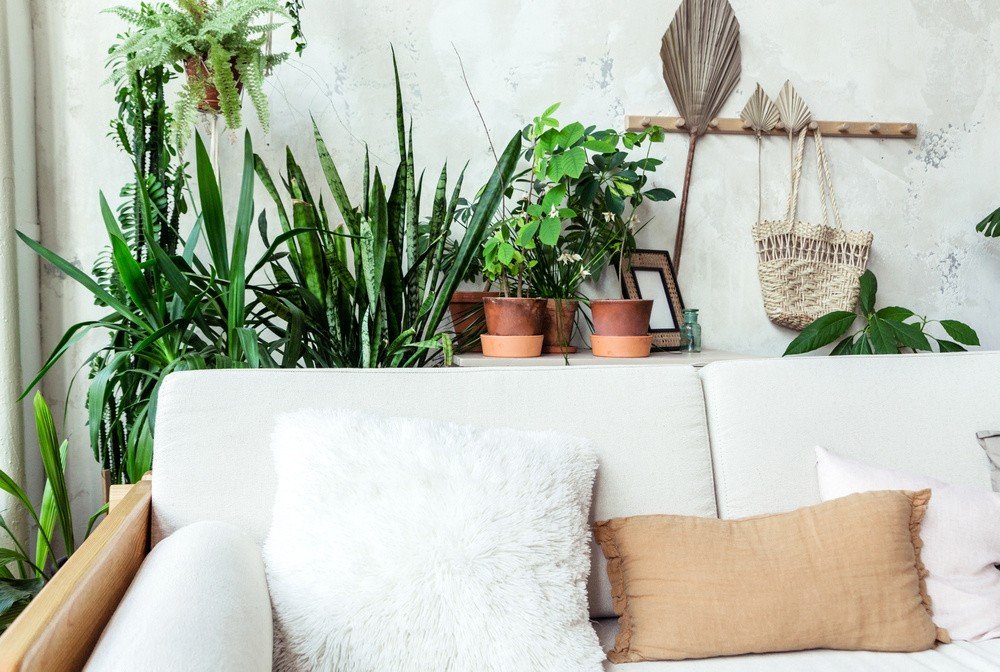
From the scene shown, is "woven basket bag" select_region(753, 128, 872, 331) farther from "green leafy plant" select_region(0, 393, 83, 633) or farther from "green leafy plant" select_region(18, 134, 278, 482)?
"green leafy plant" select_region(0, 393, 83, 633)

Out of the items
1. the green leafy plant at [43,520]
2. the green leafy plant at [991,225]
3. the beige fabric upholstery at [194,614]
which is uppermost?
the green leafy plant at [991,225]

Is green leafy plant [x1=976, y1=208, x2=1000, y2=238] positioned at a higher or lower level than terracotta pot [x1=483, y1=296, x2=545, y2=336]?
higher

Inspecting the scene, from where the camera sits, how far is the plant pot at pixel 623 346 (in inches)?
73.0

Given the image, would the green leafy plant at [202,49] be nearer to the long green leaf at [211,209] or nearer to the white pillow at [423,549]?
the long green leaf at [211,209]

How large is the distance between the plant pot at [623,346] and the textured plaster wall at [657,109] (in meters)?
0.46

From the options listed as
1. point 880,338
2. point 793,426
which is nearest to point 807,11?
point 880,338

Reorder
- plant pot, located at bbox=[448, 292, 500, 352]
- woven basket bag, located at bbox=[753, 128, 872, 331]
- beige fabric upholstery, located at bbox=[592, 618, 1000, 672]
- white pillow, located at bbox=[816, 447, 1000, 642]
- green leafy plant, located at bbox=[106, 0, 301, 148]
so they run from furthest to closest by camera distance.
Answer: woven basket bag, located at bbox=[753, 128, 872, 331]
plant pot, located at bbox=[448, 292, 500, 352]
green leafy plant, located at bbox=[106, 0, 301, 148]
white pillow, located at bbox=[816, 447, 1000, 642]
beige fabric upholstery, located at bbox=[592, 618, 1000, 672]

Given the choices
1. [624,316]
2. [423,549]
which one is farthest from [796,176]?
[423,549]

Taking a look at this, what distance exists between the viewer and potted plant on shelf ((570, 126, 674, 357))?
6.07 ft

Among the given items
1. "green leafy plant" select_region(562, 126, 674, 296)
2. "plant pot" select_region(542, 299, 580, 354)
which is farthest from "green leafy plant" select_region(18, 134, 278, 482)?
"green leafy plant" select_region(562, 126, 674, 296)

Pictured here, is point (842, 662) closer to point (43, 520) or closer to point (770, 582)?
point (770, 582)

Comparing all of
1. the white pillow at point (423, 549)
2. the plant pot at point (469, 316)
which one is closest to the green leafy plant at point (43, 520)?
the white pillow at point (423, 549)

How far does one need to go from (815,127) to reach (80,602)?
2301 millimetres

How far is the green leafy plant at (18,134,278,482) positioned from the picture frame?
3.42ft
